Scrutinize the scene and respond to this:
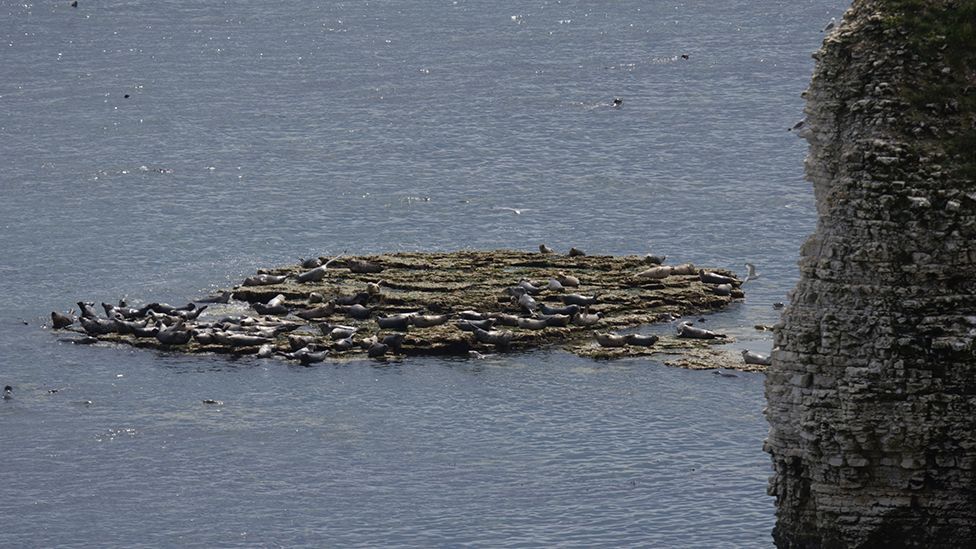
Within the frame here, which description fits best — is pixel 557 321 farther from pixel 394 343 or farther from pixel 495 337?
pixel 394 343

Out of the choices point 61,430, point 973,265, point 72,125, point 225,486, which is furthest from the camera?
point 72,125

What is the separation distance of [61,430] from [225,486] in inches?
278

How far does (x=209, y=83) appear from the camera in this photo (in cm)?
13025

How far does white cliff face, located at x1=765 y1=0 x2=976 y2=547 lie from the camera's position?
33.5 meters

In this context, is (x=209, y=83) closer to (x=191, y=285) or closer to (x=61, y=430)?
(x=191, y=285)

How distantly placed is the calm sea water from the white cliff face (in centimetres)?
676

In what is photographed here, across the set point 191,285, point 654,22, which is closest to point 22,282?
point 191,285

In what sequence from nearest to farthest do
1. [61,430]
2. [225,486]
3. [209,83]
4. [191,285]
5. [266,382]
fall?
[225,486], [61,430], [266,382], [191,285], [209,83]

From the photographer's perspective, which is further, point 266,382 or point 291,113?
point 291,113

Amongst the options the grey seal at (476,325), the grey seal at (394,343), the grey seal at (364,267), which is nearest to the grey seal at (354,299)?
the grey seal at (476,325)

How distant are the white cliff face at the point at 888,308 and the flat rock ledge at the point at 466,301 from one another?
19.9 m

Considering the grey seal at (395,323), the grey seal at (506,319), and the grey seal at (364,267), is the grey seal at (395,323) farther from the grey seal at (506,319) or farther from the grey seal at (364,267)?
the grey seal at (364,267)

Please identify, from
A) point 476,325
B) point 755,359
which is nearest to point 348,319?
point 476,325

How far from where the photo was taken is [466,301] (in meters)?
61.4
